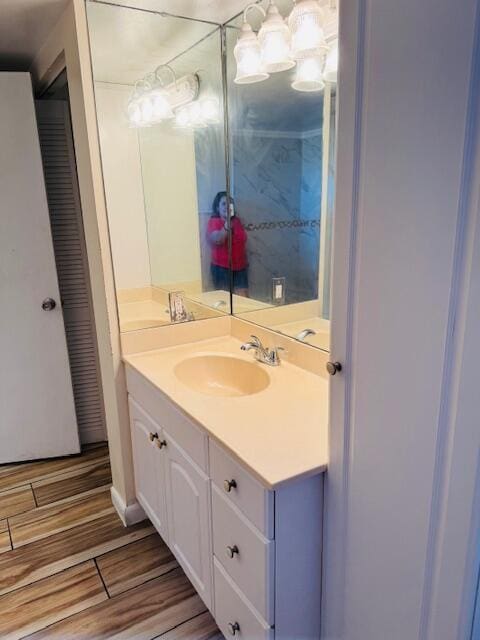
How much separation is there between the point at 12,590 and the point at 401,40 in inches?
85.6

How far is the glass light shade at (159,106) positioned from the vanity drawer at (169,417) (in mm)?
1143

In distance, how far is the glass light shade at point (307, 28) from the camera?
140 centimetres

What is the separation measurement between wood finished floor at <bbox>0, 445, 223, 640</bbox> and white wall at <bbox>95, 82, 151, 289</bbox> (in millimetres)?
1139

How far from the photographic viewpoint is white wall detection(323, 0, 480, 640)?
74 cm

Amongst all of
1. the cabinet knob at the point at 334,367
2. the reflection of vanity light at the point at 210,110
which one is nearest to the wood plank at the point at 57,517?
the cabinet knob at the point at 334,367

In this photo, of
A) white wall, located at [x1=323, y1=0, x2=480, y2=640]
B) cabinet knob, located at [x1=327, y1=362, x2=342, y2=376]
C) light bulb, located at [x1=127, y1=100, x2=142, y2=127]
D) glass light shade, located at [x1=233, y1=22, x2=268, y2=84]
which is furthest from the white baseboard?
glass light shade, located at [x1=233, y1=22, x2=268, y2=84]

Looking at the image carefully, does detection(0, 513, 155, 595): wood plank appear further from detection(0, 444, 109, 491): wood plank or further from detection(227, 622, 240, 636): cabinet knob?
detection(227, 622, 240, 636): cabinet knob

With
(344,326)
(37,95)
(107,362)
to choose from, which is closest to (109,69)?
(37,95)

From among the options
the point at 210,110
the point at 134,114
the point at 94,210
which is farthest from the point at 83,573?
the point at 210,110

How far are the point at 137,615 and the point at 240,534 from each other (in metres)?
0.77

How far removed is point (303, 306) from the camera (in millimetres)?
1801

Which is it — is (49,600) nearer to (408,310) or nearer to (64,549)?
(64,549)

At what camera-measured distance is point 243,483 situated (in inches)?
45.9

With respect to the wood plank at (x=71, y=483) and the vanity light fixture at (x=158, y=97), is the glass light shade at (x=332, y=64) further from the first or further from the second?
the wood plank at (x=71, y=483)
